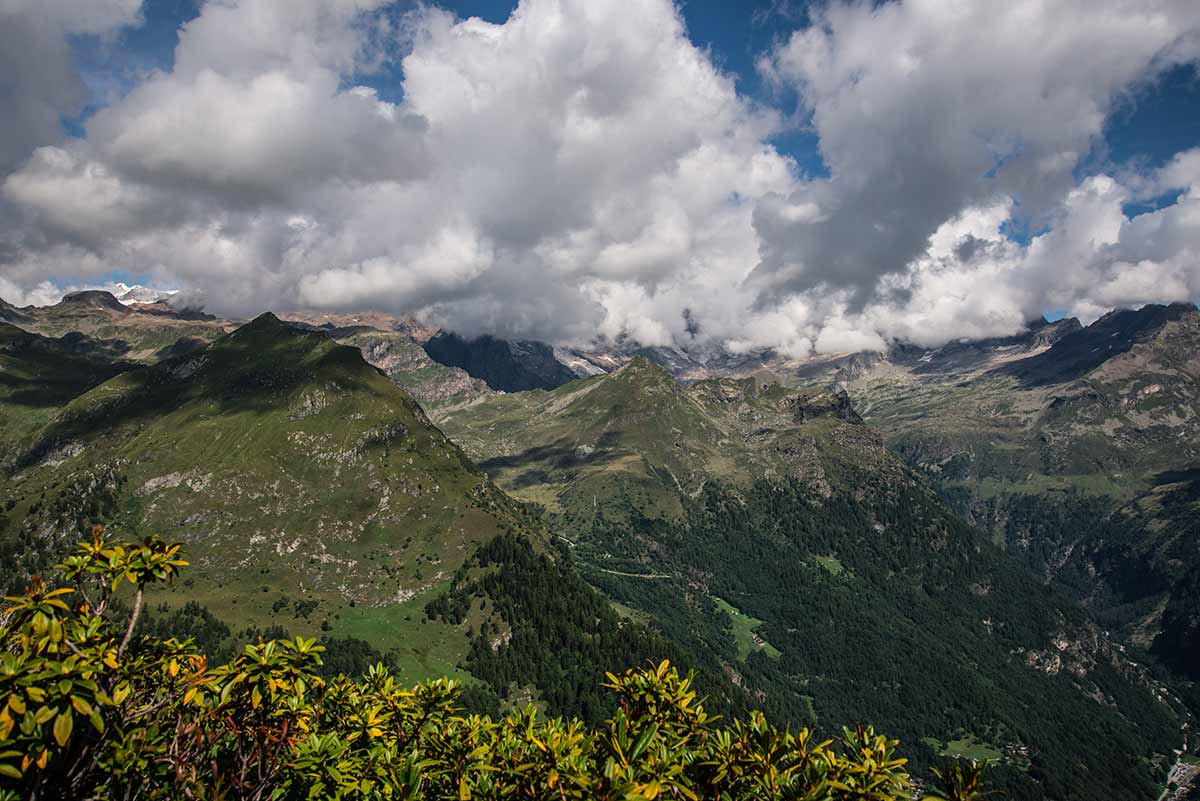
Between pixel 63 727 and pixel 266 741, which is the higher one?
pixel 63 727

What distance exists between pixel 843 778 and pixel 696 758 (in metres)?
5.37

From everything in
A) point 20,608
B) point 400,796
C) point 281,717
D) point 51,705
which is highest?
point 20,608

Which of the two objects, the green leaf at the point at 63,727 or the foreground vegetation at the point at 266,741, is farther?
the foreground vegetation at the point at 266,741

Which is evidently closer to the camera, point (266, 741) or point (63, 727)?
point (63, 727)

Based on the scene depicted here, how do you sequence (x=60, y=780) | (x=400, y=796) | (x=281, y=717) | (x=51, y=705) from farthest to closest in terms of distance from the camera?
(x=281, y=717) < (x=400, y=796) < (x=60, y=780) < (x=51, y=705)

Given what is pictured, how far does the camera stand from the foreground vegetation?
51.8 ft

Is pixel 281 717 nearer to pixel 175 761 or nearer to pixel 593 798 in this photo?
pixel 175 761

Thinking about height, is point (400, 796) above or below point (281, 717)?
below

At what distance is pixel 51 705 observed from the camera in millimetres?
14320

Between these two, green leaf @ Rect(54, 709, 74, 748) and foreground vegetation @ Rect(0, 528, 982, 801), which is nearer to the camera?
green leaf @ Rect(54, 709, 74, 748)

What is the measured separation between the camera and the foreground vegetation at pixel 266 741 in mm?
15773

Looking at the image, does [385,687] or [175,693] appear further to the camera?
[385,687]

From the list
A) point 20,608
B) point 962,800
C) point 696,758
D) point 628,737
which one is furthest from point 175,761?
point 962,800

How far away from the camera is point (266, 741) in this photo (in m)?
23.1
